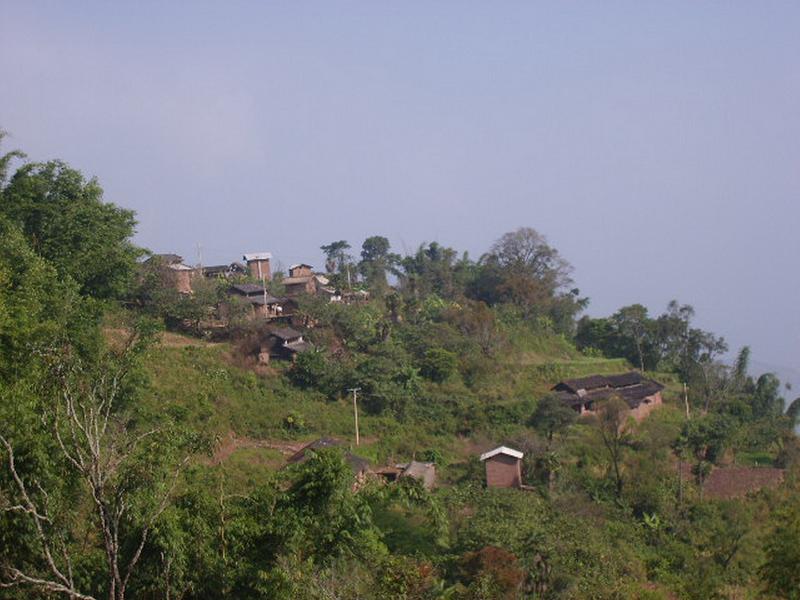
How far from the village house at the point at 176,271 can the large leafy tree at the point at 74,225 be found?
4952mm

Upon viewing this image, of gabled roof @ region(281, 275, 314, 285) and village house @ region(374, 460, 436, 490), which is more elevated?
gabled roof @ region(281, 275, 314, 285)

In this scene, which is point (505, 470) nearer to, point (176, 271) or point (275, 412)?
point (275, 412)

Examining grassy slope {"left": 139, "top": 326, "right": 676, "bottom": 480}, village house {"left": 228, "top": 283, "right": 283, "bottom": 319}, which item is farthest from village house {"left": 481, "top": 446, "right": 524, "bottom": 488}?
village house {"left": 228, "top": 283, "right": 283, "bottom": 319}

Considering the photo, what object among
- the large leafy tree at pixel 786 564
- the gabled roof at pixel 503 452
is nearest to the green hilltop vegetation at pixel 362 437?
the large leafy tree at pixel 786 564

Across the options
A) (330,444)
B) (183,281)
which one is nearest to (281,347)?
(183,281)

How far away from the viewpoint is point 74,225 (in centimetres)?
2327

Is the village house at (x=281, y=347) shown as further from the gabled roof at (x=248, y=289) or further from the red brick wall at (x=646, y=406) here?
the red brick wall at (x=646, y=406)

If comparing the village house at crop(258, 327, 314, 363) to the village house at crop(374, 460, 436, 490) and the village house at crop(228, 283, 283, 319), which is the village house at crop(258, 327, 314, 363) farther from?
the village house at crop(374, 460, 436, 490)

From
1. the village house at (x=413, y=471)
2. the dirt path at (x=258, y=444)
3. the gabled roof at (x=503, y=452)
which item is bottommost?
the village house at (x=413, y=471)

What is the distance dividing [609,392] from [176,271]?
15.8 meters

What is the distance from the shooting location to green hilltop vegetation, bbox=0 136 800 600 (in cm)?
872

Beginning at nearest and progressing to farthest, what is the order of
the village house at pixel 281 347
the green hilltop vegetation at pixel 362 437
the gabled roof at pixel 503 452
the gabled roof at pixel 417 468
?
the green hilltop vegetation at pixel 362 437 < the gabled roof at pixel 417 468 < the gabled roof at pixel 503 452 < the village house at pixel 281 347

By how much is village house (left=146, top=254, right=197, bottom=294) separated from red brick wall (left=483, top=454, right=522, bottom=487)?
503 inches

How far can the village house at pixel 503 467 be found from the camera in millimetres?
23359
